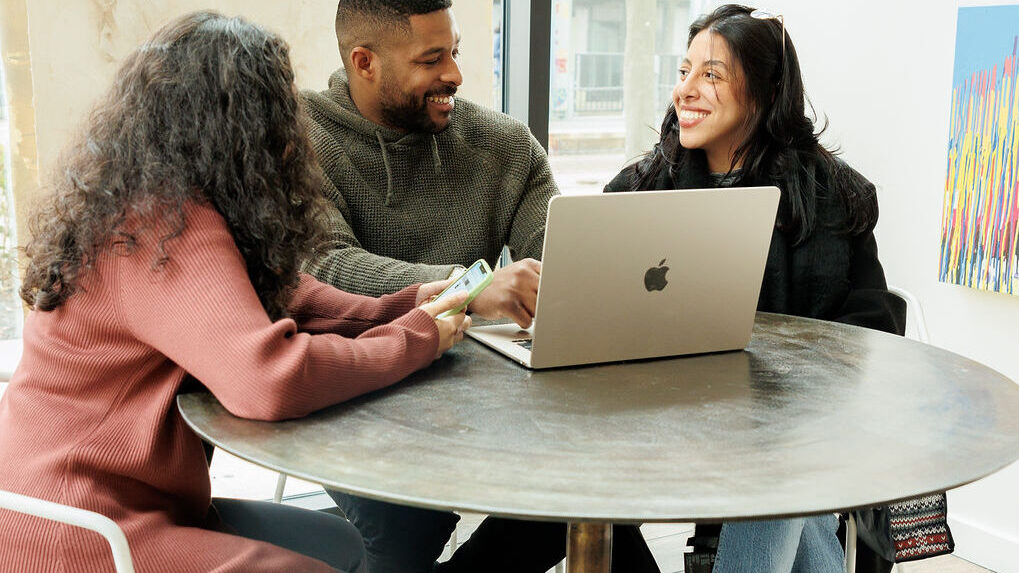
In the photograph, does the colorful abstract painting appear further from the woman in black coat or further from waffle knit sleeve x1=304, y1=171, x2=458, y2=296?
waffle knit sleeve x1=304, y1=171, x2=458, y2=296

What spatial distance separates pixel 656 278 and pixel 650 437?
332 millimetres

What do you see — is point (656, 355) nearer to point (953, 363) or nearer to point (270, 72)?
point (953, 363)

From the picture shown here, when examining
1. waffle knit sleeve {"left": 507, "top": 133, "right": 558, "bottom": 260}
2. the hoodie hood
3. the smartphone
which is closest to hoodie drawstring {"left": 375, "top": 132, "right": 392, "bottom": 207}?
the hoodie hood

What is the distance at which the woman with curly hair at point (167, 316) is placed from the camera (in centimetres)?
118

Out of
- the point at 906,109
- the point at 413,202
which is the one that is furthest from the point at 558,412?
the point at 906,109

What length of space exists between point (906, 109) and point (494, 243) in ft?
4.34

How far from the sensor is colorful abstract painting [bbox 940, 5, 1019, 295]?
2.47m

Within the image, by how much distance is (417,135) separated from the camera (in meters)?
2.19

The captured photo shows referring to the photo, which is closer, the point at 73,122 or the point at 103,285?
the point at 103,285

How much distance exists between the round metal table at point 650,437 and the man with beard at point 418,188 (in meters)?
0.50

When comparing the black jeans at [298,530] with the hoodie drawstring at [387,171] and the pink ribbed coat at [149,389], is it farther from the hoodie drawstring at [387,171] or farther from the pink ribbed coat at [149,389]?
the hoodie drawstring at [387,171]

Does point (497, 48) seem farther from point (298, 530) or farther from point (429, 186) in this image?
point (298, 530)

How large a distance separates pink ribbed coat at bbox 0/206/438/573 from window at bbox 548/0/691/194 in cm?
201

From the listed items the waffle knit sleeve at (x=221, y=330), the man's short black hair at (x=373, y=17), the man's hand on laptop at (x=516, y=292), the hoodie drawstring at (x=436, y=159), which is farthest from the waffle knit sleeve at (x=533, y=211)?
the waffle knit sleeve at (x=221, y=330)
